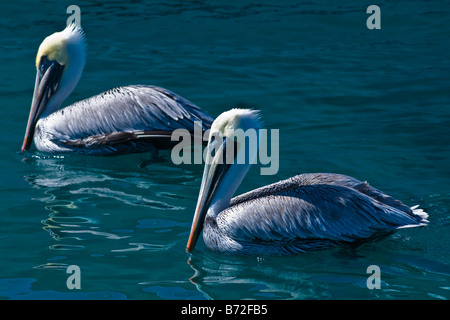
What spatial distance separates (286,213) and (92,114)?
287cm

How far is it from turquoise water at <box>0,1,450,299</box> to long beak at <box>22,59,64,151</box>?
31 cm

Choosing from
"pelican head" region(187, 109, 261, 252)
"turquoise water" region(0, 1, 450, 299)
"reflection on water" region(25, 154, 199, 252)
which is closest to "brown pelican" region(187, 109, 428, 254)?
"pelican head" region(187, 109, 261, 252)

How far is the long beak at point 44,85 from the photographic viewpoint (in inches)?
316

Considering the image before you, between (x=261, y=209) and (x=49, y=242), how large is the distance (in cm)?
144

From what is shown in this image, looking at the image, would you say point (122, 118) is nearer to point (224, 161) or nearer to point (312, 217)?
point (224, 161)

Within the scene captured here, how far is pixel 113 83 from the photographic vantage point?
30.3 feet

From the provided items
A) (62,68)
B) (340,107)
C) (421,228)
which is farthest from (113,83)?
(421,228)

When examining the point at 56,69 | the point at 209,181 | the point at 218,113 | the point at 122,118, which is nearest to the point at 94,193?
the point at 122,118

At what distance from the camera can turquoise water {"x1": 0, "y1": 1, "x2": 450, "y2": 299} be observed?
5109 millimetres

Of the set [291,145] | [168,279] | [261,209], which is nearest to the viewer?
[168,279]

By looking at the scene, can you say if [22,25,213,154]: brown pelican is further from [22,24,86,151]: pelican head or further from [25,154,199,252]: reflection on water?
[25,154,199,252]: reflection on water
